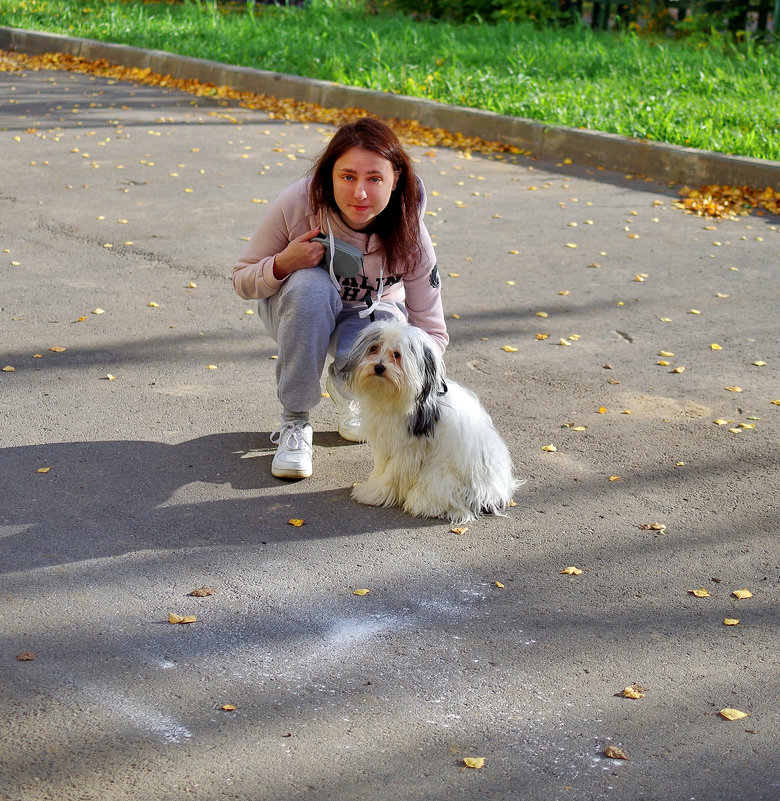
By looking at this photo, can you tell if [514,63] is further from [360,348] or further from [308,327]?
[360,348]

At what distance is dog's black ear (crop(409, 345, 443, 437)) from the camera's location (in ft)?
12.6

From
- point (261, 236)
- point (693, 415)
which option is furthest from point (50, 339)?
point (693, 415)

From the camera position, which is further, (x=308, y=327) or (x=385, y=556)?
(x=308, y=327)

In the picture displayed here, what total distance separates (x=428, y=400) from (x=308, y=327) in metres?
0.64

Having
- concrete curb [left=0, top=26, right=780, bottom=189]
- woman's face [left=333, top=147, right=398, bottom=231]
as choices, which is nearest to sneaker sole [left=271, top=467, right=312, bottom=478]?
woman's face [left=333, top=147, right=398, bottom=231]

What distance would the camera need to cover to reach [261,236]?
4.43 m

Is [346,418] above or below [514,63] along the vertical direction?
below

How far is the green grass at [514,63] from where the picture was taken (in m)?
11.1

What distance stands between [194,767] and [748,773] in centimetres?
136

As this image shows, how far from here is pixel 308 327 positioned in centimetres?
426

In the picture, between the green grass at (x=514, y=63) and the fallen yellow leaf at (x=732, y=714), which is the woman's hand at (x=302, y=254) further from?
the green grass at (x=514, y=63)

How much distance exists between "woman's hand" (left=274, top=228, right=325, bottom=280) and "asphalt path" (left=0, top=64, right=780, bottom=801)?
0.84 metres

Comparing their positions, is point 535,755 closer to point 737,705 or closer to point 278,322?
point 737,705

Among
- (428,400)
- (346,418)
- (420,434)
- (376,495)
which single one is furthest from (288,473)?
(428,400)
